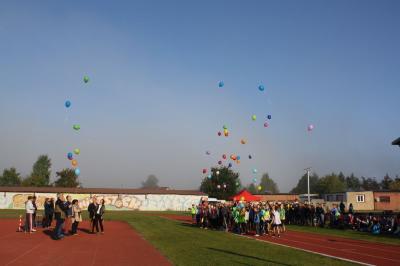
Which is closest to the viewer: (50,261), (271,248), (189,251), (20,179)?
(50,261)

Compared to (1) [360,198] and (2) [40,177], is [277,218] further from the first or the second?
(2) [40,177]

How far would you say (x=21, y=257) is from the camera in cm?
1412

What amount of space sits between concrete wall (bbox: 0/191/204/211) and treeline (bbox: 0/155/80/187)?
70.7 feet

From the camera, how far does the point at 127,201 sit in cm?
6850

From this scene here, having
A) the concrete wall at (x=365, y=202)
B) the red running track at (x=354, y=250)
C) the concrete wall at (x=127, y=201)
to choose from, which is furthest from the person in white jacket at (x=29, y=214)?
the concrete wall at (x=365, y=202)

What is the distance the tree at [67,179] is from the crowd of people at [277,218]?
5714 centimetres

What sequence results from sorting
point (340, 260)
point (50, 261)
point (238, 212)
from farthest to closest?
point (238, 212), point (340, 260), point (50, 261)

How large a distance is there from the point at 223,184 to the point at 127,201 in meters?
18.6

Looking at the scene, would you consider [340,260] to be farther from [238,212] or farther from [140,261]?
[238,212]

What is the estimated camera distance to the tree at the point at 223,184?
77.9 metres

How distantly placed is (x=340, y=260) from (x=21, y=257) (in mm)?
10796

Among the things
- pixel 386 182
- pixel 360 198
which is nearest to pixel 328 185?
pixel 386 182

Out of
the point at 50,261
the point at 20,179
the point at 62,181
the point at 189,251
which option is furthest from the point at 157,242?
the point at 20,179

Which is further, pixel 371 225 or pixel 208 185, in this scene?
pixel 208 185
